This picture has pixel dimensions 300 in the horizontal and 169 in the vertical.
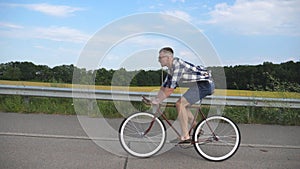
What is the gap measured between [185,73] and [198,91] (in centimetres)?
37

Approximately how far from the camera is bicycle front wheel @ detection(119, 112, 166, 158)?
5.72 m

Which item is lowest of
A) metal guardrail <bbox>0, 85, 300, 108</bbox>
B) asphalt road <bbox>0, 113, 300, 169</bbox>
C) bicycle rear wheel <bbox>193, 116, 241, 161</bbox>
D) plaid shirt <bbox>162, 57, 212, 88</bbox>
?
asphalt road <bbox>0, 113, 300, 169</bbox>

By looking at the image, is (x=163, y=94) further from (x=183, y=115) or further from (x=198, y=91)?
(x=198, y=91)

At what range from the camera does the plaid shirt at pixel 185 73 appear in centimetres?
553

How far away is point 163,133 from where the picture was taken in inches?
226

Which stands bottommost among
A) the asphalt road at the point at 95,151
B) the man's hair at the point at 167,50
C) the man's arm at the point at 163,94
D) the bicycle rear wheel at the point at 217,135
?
the asphalt road at the point at 95,151

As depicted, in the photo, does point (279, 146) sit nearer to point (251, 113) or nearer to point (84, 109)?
point (251, 113)

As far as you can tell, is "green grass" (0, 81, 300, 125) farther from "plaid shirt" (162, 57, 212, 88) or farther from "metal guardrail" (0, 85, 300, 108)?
"plaid shirt" (162, 57, 212, 88)

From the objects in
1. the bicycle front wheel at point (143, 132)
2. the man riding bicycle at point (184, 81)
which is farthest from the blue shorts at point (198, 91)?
the bicycle front wheel at point (143, 132)

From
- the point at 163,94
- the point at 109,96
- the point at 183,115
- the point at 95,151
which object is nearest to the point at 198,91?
the point at 183,115

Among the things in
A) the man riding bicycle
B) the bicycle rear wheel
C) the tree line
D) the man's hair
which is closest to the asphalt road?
the bicycle rear wheel

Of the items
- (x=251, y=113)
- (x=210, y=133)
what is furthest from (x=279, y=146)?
(x=251, y=113)

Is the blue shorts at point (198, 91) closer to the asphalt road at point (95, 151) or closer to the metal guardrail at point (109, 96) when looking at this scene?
the asphalt road at point (95, 151)

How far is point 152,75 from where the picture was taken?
254 inches
